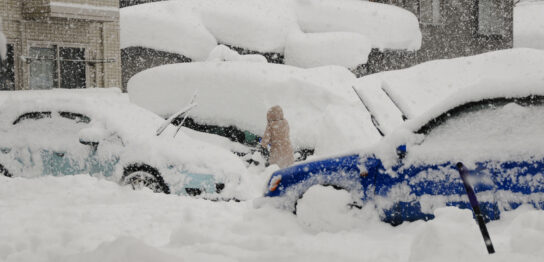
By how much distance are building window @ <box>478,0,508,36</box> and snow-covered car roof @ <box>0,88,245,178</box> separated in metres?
A: 25.0

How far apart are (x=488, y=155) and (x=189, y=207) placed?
354cm

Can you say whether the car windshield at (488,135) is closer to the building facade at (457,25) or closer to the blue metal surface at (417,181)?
the blue metal surface at (417,181)

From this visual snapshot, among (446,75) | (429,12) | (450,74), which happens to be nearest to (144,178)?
(446,75)

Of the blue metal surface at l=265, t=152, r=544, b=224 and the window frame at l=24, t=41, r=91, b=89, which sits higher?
the blue metal surface at l=265, t=152, r=544, b=224

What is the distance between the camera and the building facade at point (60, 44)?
1958cm

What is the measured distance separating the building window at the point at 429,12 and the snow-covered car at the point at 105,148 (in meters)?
22.6

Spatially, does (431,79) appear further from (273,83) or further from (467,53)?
(467,53)

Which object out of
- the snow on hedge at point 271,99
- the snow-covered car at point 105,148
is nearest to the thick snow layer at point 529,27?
the snow on hedge at point 271,99

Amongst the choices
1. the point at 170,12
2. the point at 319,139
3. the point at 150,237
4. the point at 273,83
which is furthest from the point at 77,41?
the point at 150,237

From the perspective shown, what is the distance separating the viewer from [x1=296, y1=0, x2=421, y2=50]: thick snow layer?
2539cm

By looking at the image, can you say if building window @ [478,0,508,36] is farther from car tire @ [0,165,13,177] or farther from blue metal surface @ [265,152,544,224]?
blue metal surface @ [265,152,544,224]

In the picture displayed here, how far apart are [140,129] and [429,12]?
77.1 feet

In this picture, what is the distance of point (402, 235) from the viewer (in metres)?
5.50

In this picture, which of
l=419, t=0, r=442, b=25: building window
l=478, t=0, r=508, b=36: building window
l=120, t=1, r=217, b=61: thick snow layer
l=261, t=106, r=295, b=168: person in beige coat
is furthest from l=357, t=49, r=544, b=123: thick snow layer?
l=478, t=0, r=508, b=36: building window
